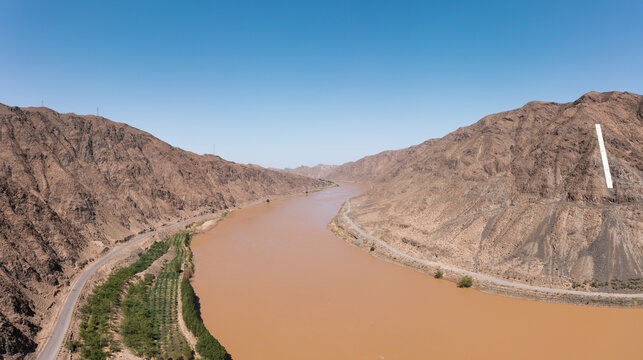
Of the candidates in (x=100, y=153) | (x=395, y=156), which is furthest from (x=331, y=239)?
(x=395, y=156)

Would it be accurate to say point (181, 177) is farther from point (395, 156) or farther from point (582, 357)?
point (395, 156)

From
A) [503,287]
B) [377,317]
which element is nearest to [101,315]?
[377,317]

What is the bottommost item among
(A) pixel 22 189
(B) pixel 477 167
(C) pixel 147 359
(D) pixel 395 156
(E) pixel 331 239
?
(C) pixel 147 359

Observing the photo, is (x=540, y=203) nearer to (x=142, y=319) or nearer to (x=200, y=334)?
(x=200, y=334)

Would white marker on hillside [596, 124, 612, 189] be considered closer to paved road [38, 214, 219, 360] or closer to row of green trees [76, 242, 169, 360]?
row of green trees [76, 242, 169, 360]

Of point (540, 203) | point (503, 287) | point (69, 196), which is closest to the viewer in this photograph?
point (503, 287)
